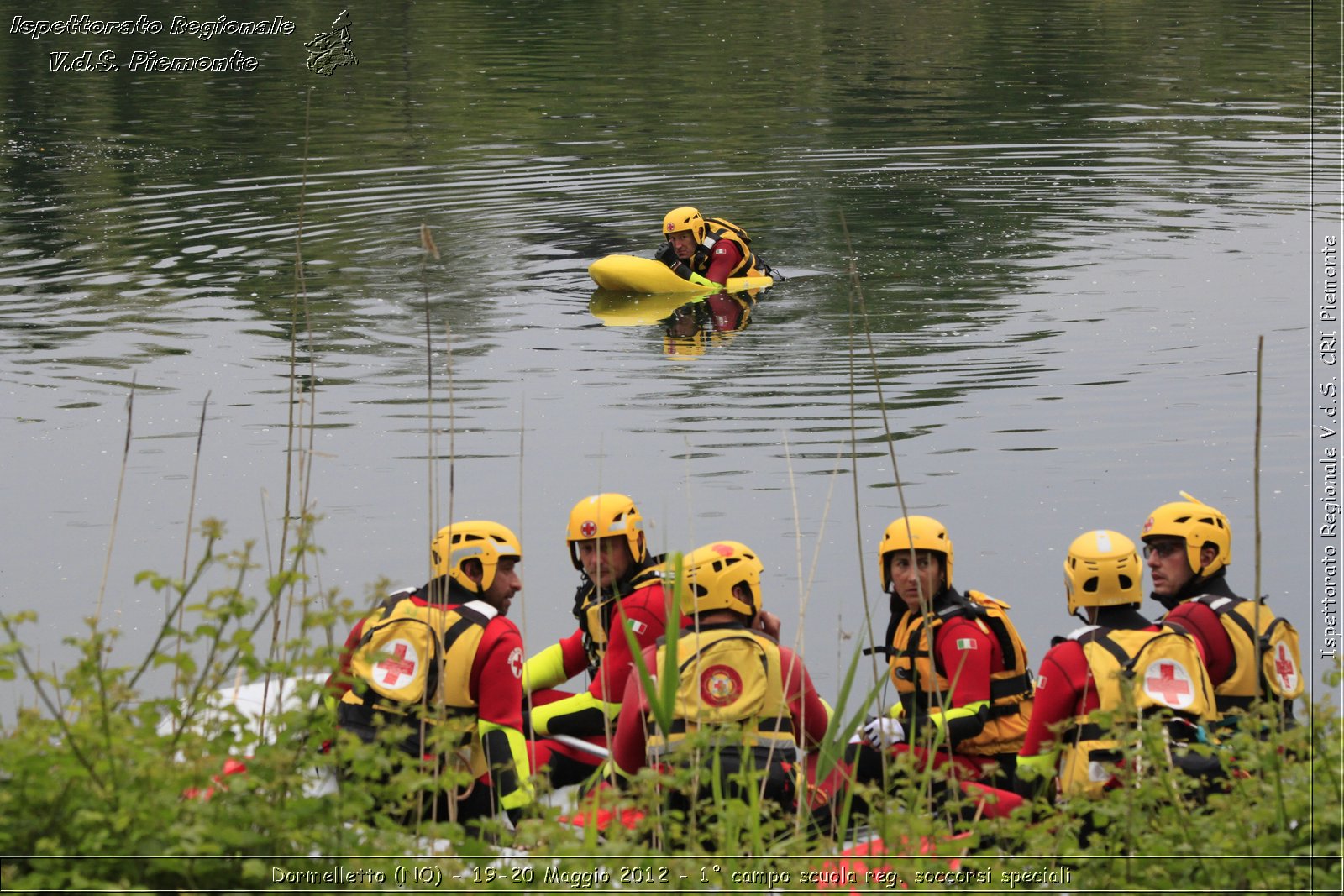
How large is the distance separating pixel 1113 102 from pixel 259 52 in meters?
16.8

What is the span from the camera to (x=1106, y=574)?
579 cm

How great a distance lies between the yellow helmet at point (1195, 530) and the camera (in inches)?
243

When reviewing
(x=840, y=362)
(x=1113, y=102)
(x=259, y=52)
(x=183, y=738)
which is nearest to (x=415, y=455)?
(x=840, y=362)

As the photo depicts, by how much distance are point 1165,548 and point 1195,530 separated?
131mm

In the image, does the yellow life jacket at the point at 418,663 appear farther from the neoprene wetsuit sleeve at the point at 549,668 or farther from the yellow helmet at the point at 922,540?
the yellow helmet at the point at 922,540

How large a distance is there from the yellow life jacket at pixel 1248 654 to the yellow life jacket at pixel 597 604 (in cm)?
203

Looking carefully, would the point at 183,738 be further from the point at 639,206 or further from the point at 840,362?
the point at 639,206

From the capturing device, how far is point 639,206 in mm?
18922

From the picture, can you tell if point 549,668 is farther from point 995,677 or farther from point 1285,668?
point 1285,668

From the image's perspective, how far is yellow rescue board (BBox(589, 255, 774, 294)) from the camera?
1478 centimetres

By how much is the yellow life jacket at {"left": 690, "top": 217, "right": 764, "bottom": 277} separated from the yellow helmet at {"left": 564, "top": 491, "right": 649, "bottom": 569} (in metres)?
8.22

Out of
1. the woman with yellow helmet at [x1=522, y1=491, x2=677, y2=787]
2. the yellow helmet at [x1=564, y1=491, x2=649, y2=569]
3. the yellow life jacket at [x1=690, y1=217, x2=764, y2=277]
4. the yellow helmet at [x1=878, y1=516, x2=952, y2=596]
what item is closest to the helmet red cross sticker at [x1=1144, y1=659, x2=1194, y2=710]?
the yellow helmet at [x1=878, y1=516, x2=952, y2=596]

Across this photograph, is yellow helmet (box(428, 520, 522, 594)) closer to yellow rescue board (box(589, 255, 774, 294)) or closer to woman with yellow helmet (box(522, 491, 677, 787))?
woman with yellow helmet (box(522, 491, 677, 787))

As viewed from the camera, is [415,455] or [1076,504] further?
[415,455]
